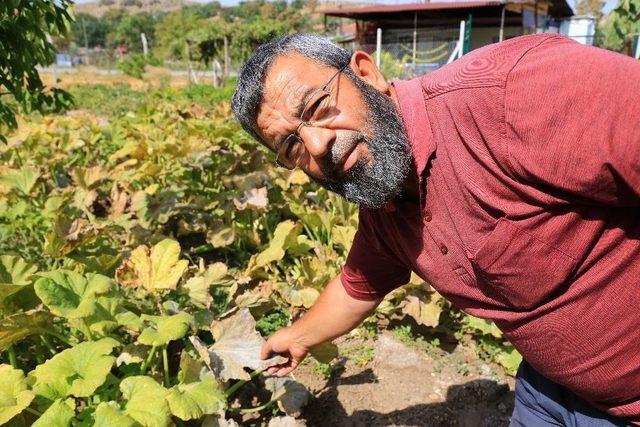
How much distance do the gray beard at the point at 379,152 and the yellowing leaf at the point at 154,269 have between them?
3.43ft

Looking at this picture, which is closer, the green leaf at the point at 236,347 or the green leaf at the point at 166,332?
the green leaf at the point at 166,332

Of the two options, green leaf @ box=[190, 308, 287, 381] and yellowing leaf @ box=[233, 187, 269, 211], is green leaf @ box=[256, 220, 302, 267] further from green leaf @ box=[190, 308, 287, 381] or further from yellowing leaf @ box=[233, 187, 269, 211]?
green leaf @ box=[190, 308, 287, 381]

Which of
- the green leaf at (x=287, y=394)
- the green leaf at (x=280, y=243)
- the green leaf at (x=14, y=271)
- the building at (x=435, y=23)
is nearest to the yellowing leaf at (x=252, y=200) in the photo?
the green leaf at (x=280, y=243)

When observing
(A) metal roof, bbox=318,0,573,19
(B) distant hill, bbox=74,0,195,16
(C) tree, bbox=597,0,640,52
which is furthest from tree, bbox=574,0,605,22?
(B) distant hill, bbox=74,0,195,16

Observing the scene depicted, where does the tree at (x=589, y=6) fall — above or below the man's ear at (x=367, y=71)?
below

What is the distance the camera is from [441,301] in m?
3.31

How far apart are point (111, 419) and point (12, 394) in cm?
33

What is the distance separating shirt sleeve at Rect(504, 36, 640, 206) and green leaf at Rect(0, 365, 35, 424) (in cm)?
148

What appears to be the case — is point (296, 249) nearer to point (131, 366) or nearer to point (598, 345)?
point (131, 366)

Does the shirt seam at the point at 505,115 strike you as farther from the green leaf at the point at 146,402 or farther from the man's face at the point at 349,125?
the green leaf at the point at 146,402

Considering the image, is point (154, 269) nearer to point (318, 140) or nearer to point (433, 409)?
point (318, 140)

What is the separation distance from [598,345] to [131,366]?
5.51 feet

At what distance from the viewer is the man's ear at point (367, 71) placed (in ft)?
5.16

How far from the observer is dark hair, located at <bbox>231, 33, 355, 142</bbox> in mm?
1553
